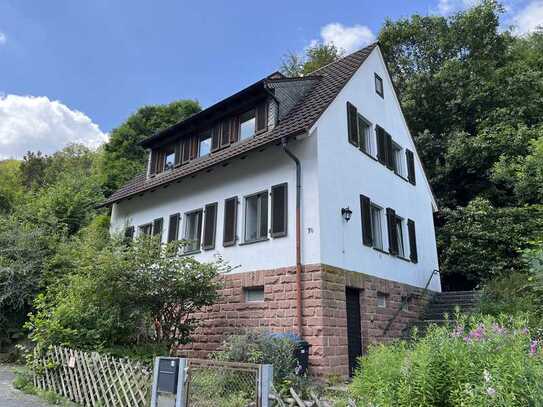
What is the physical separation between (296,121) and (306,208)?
7.92 ft

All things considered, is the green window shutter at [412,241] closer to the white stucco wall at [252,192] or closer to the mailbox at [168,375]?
the white stucco wall at [252,192]

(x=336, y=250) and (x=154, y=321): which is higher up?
(x=336, y=250)

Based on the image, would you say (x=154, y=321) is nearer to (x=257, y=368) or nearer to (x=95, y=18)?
(x=257, y=368)

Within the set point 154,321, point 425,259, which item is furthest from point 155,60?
point 425,259

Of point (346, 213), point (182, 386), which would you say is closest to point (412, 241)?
point (346, 213)

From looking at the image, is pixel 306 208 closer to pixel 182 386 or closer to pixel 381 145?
pixel 381 145

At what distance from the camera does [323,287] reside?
9555 millimetres

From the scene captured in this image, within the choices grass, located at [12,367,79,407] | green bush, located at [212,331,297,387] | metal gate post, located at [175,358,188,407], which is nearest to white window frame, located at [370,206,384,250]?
green bush, located at [212,331,297,387]

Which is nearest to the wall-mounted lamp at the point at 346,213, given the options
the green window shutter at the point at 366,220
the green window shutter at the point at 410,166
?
the green window shutter at the point at 366,220

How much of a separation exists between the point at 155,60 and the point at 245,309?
886 cm

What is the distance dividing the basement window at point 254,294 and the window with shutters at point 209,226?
192 cm

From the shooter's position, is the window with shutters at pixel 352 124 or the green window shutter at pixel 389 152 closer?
the window with shutters at pixel 352 124

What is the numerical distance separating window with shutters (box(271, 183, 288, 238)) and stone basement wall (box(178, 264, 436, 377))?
1.00 m

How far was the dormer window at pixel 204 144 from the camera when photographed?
47.2 ft
